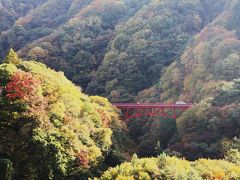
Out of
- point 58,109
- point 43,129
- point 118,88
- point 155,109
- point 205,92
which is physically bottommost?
point 155,109

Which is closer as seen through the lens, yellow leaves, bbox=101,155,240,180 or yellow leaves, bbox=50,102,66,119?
yellow leaves, bbox=101,155,240,180

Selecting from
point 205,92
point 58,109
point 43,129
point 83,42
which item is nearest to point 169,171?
point 43,129

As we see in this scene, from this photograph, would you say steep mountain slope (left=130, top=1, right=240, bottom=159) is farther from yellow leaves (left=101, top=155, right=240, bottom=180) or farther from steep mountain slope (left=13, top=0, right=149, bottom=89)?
steep mountain slope (left=13, top=0, right=149, bottom=89)

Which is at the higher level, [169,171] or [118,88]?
[118,88]

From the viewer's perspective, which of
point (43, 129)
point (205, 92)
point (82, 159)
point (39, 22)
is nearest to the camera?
point (43, 129)

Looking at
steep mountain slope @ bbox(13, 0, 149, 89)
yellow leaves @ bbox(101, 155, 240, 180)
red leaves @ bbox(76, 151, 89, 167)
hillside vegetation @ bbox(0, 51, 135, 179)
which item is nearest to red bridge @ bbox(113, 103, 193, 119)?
hillside vegetation @ bbox(0, 51, 135, 179)

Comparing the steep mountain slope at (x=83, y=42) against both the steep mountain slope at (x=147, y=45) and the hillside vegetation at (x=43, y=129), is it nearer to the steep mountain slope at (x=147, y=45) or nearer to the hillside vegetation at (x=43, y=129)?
the steep mountain slope at (x=147, y=45)

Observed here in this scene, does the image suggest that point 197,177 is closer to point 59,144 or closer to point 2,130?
point 59,144

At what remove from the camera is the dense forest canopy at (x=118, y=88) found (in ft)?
137

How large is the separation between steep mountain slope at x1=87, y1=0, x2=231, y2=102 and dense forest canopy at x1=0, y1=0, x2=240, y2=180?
27cm

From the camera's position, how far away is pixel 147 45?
104 m

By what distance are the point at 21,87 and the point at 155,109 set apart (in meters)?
34.4

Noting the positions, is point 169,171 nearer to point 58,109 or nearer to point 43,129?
point 43,129

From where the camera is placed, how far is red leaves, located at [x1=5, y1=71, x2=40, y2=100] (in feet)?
146
